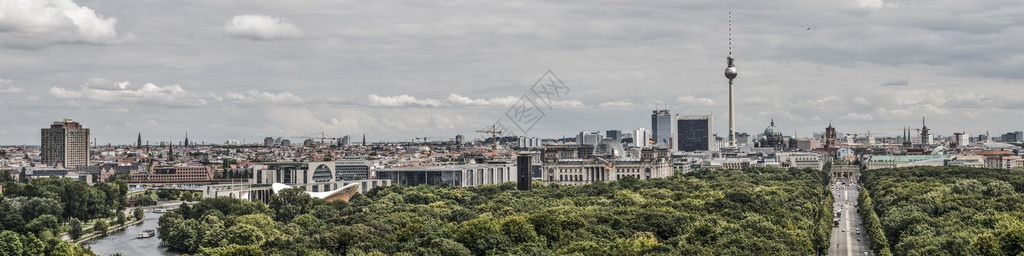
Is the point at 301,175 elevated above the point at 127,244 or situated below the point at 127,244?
above

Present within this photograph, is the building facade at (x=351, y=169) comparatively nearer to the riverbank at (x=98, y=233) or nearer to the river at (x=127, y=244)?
the riverbank at (x=98, y=233)

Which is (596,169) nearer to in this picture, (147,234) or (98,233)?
(98,233)

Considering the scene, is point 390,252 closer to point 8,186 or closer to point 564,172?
point 8,186

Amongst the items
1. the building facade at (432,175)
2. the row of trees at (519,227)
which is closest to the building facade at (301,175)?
the building facade at (432,175)

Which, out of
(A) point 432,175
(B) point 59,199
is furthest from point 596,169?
(B) point 59,199

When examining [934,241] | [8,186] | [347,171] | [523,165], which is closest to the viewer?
[934,241]

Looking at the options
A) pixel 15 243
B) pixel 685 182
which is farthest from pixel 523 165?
pixel 15 243
